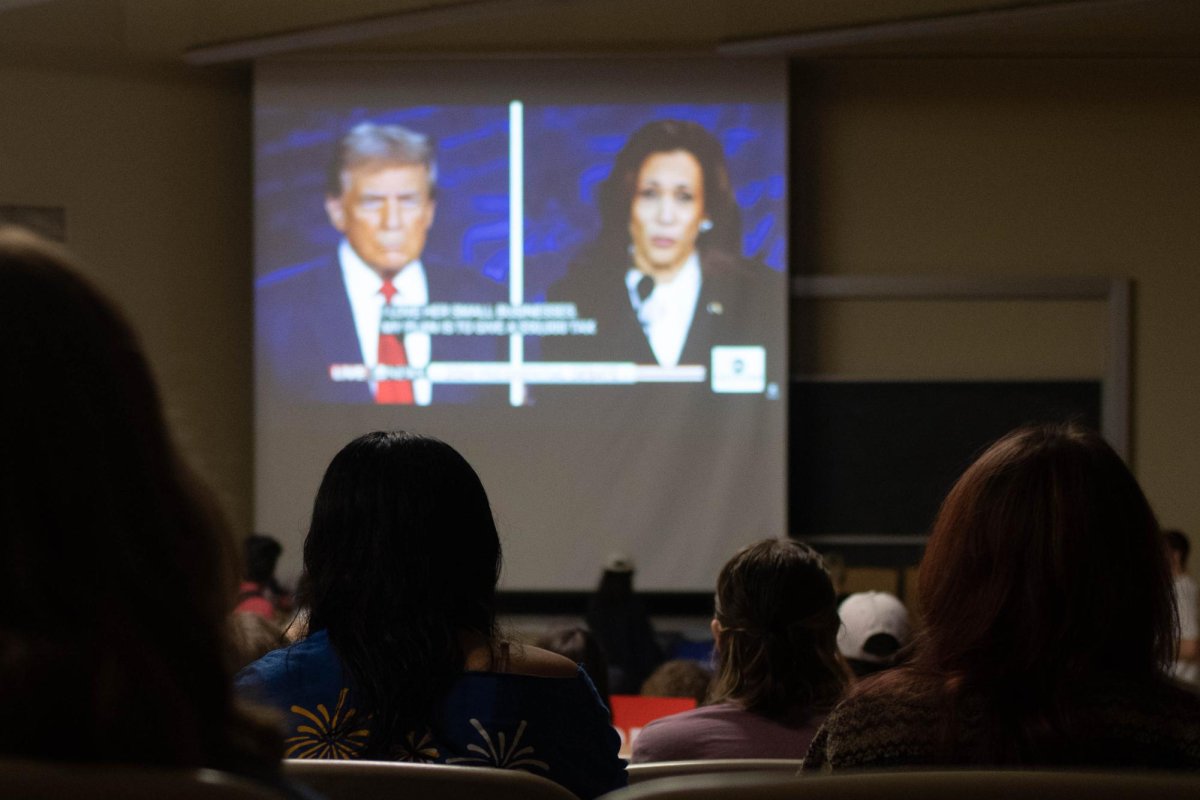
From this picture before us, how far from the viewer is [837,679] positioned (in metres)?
1.95

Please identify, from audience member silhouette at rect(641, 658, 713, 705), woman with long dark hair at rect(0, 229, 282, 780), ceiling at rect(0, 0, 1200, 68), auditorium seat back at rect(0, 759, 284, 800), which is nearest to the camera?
auditorium seat back at rect(0, 759, 284, 800)

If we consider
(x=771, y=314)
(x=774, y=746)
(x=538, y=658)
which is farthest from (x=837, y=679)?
(x=771, y=314)

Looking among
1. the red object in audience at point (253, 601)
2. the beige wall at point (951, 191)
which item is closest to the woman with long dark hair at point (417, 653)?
the red object in audience at point (253, 601)

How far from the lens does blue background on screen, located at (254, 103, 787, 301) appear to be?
18.9ft

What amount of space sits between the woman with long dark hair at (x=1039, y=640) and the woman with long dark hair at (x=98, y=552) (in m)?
0.66

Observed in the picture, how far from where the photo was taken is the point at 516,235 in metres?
5.79

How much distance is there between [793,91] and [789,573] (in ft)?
14.6

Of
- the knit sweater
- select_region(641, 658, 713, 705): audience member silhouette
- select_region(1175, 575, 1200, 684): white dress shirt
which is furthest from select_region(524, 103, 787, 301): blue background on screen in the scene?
the knit sweater

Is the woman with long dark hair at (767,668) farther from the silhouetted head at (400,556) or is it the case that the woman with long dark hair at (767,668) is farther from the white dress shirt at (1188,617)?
the white dress shirt at (1188,617)

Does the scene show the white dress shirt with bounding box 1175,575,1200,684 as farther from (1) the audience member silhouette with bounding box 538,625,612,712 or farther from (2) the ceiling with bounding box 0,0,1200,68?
(1) the audience member silhouette with bounding box 538,625,612,712

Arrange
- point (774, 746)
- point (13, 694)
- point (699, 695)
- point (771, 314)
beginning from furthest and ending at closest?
point (771, 314) → point (699, 695) → point (774, 746) → point (13, 694)

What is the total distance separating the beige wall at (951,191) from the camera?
5801mm

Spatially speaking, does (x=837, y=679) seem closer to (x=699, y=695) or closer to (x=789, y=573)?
(x=789, y=573)

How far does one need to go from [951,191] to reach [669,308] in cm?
157
